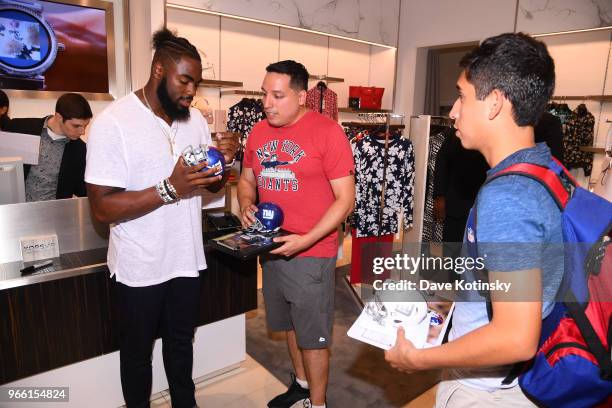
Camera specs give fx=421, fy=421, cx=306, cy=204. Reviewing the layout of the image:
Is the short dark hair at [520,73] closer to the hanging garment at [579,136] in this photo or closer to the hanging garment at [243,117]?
the hanging garment at [243,117]

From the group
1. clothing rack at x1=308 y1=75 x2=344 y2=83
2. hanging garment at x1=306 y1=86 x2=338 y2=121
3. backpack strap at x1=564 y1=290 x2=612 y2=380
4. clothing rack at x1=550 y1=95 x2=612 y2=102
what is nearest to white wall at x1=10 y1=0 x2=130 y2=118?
hanging garment at x1=306 y1=86 x2=338 y2=121

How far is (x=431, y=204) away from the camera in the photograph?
13.4 ft

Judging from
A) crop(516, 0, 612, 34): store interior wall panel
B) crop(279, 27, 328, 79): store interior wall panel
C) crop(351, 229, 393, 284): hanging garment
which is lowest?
crop(351, 229, 393, 284): hanging garment

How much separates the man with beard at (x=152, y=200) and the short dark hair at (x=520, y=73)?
1.03 m

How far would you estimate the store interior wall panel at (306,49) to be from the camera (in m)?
4.73

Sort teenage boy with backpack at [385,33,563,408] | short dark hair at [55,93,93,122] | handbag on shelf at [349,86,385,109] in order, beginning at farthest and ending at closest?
handbag on shelf at [349,86,385,109]
short dark hair at [55,93,93,122]
teenage boy with backpack at [385,33,563,408]

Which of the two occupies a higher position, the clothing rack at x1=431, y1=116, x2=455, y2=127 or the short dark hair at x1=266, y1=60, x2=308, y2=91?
the short dark hair at x1=266, y1=60, x2=308, y2=91

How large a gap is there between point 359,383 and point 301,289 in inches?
37.5

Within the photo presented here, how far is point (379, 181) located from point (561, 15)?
94.1 inches

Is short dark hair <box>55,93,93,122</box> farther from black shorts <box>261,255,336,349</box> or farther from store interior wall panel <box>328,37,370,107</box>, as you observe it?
store interior wall panel <box>328,37,370,107</box>

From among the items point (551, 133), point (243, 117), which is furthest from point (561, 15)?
point (243, 117)

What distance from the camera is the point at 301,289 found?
1.94 meters

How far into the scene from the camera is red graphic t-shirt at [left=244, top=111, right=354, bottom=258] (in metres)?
1.90

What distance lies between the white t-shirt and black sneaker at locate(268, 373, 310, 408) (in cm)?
91
